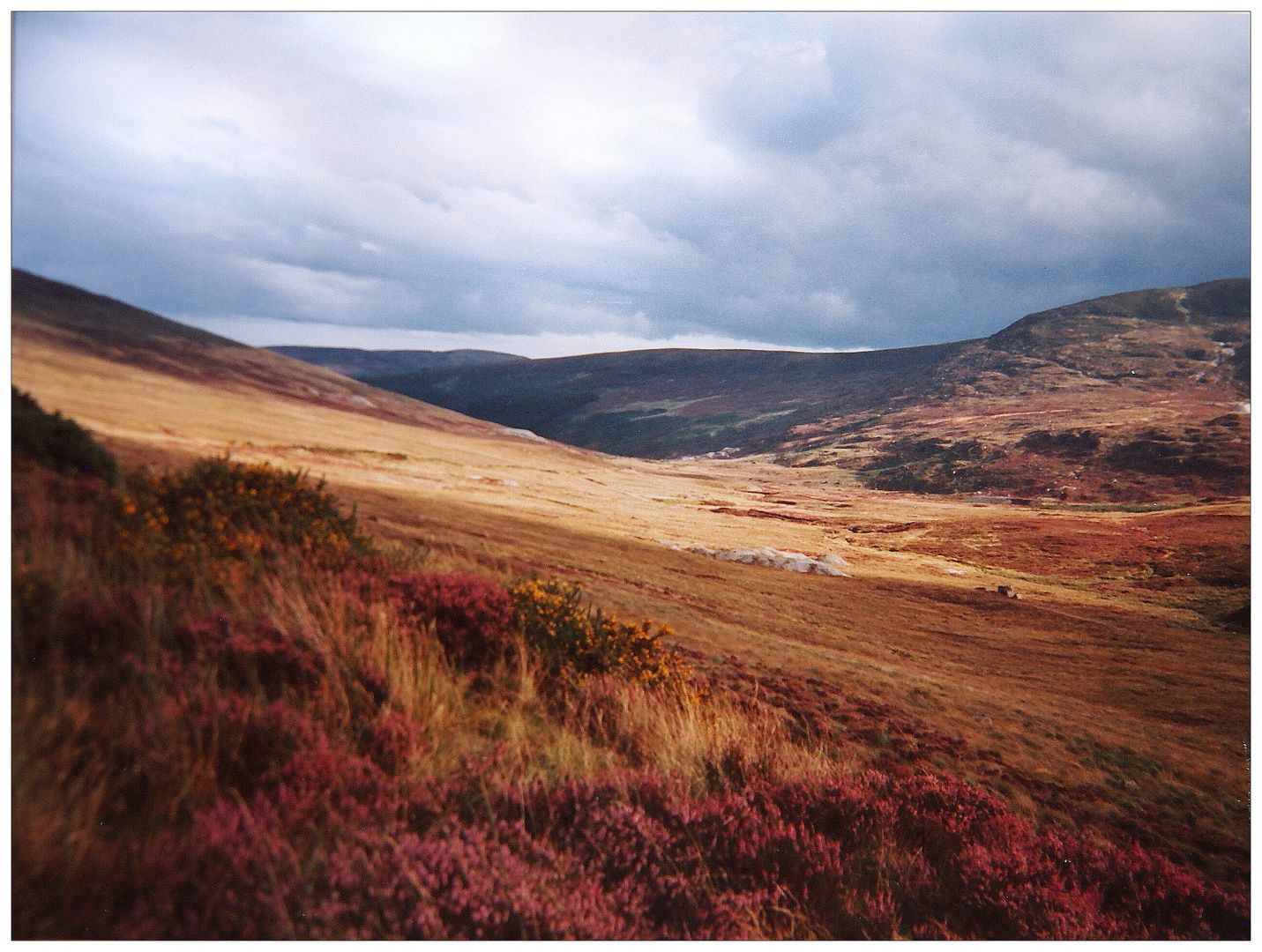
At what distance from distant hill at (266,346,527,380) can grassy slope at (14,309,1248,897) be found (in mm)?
463

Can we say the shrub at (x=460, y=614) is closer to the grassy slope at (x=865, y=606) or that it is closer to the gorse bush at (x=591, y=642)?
the gorse bush at (x=591, y=642)

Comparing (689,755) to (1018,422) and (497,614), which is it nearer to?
(497,614)

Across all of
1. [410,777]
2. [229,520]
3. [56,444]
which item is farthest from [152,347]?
[410,777]

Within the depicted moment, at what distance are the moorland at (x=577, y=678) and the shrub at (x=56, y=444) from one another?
32mm

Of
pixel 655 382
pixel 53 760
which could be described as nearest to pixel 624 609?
pixel 53 760

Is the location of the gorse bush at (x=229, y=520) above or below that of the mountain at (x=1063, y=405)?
below

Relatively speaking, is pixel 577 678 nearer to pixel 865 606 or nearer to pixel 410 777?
pixel 410 777

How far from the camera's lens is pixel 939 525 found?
18.3 feet

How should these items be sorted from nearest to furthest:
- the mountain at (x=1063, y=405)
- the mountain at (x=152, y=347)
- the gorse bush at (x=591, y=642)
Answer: the mountain at (x=152, y=347)
the gorse bush at (x=591, y=642)
the mountain at (x=1063, y=405)

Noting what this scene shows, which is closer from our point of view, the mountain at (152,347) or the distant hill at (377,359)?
the mountain at (152,347)

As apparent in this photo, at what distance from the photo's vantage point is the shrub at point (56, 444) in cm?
317

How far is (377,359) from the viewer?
213 inches

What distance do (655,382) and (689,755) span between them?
38.8 m

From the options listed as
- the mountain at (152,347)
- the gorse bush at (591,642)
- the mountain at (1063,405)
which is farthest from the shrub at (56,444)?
the mountain at (1063,405)
